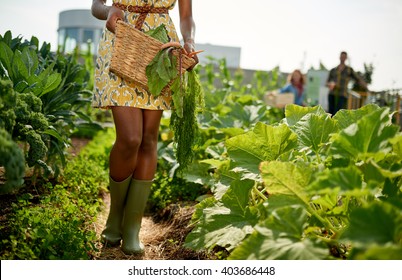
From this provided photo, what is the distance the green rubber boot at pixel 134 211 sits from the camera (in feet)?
8.71

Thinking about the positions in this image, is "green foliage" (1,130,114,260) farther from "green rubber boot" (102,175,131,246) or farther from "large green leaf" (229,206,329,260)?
"large green leaf" (229,206,329,260)

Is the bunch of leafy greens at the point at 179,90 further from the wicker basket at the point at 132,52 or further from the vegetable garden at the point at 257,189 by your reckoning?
the vegetable garden at the point at 257,189

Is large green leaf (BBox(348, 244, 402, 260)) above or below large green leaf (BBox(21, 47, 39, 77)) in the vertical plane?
below

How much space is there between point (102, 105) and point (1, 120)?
693 mm

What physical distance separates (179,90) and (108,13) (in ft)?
1.51

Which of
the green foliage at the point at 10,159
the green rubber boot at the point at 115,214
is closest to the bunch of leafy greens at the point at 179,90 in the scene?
the green rubber boot at the point at 115,214

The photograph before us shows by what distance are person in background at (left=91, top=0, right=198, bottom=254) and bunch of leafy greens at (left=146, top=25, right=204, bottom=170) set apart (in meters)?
0.08

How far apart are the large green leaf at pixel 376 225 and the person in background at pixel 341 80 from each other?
6.58 meters

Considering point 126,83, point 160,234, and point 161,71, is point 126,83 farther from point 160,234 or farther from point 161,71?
point 160,234

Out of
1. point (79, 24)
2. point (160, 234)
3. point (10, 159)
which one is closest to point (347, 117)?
point (160, 234)

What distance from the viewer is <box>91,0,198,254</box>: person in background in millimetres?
2498

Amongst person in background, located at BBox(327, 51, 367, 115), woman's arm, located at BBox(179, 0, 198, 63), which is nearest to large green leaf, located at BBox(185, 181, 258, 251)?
woman's arm, located at BBox(179, 0, 198, 63)

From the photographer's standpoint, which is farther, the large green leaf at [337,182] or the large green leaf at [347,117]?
the large green leaf at [347,117]
